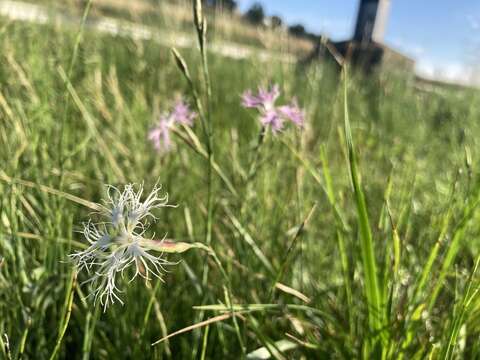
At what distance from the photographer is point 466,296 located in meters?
0.44

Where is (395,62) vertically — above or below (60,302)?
above

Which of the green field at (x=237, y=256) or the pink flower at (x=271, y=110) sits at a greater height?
the pink flower at (x=271, y=110)

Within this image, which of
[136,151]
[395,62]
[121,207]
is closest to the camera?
[121,207]

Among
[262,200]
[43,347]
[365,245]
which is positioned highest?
[365,245]

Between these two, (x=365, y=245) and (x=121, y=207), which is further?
(x=365, y=245)

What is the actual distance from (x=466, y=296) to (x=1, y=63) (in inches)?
49.0

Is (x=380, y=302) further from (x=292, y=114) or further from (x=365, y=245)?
(x=292, y=114)

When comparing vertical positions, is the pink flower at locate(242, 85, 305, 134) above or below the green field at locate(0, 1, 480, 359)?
above

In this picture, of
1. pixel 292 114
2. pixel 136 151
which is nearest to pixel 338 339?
pixel 292 114

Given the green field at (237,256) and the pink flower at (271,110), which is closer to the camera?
the green field at (237,256)

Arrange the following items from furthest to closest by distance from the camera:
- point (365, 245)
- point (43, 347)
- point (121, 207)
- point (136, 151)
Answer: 1. point (136, 151)
2. point (43, 347)
3. point (365, 245)
4. point (121, 207)

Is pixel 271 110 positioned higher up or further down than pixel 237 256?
higher up

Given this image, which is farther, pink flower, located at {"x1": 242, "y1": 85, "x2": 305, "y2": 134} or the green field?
pink flower, located at {"x1": 242, "y1": 85, "x2": 305, "y2": 134}

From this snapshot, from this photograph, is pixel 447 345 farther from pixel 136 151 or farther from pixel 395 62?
pixel 395 62
